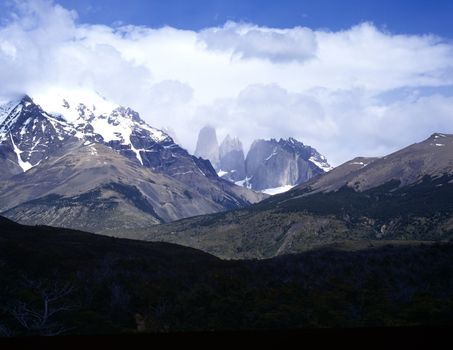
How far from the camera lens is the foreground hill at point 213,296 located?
41.6m

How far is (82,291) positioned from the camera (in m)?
55.2

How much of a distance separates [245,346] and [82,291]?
54.1m

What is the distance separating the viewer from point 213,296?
5256cm

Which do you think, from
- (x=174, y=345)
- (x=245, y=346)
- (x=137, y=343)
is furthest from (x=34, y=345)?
(x=245, y=346)

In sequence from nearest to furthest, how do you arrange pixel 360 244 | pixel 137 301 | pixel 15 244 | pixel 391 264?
1. pixel 137 301
2. pixel 391 264
3. pixel 15 244
4. pixel 360 244

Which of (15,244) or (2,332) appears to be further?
(15,244)

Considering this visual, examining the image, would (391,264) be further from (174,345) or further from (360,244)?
(360,244)

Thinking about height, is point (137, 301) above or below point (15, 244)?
below

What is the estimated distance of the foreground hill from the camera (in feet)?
136

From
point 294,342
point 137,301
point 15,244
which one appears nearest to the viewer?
point 294,342

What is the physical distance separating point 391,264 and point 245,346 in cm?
7426

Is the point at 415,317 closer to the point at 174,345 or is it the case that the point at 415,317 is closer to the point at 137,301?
the point at 137,301

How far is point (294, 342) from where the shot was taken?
3.96 metres

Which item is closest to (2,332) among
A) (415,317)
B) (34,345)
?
(415,317)
